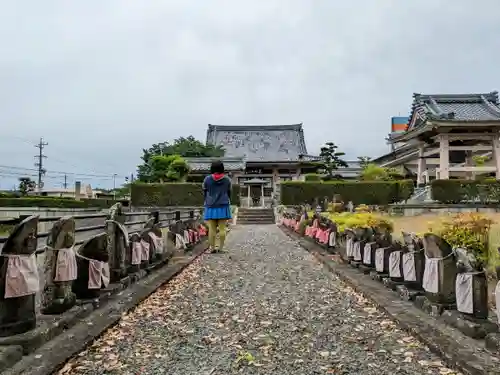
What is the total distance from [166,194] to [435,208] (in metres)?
19.5

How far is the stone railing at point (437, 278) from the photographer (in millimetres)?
3918

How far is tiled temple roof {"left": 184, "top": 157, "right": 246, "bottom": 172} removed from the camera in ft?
140

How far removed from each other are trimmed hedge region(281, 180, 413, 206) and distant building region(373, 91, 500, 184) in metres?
3.17

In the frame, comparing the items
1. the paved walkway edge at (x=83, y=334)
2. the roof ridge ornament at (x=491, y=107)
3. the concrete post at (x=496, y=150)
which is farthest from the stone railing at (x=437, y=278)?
the roof ridge ornament at (x=491, y=107)

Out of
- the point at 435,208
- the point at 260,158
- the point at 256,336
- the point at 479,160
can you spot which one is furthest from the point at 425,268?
the point at 260,158

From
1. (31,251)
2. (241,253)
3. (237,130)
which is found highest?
(237,130)

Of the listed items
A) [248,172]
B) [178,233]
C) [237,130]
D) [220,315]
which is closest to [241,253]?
[178,233]

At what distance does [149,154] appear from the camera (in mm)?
52375

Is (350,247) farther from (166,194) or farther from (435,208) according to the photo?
(166,194)

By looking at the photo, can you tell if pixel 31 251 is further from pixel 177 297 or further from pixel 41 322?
pixel 177 297

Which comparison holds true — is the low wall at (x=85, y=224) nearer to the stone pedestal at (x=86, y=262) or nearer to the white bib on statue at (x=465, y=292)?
the stone pedestal at (x=86, y=262)

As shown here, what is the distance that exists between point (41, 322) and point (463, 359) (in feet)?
11.2

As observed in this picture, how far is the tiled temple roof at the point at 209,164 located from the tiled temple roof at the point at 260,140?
16.7 ft

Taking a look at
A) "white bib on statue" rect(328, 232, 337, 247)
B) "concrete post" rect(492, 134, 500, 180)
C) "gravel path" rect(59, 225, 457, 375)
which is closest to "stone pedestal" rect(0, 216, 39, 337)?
"gravel path" rect(59, 225, 457, 375)
